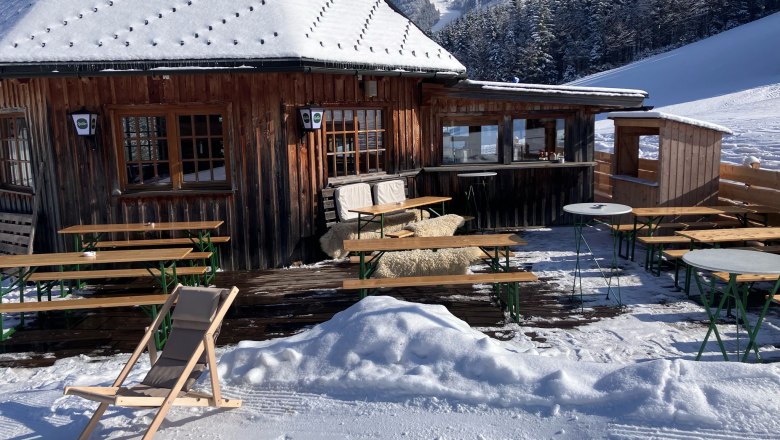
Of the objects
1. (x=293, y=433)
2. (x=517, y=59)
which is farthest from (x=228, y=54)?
(x=517, y=59)

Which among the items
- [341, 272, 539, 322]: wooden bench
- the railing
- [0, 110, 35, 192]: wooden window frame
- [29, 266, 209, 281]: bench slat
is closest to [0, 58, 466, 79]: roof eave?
[0, 110, 35, 192]: wooden window frame

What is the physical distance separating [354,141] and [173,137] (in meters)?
2.90

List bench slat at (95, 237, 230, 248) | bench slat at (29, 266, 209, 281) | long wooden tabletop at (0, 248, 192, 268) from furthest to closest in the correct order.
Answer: bench slat at (95, 237, 230, 248) < long wooden tabletop at (0, 248, 192, 268) < bench slat at (29, 266, 209, 281)

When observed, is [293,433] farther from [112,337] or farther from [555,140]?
[555,140]

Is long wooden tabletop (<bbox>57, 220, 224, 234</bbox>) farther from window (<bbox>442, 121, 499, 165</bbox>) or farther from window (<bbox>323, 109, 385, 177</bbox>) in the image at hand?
window (<bbox>442, 121, 499, 165</bbox>)

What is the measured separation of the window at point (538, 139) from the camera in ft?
40.6

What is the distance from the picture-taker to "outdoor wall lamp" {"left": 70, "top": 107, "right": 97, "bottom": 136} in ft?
29.6

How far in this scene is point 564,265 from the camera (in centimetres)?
960

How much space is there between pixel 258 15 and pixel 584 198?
6.93 meters

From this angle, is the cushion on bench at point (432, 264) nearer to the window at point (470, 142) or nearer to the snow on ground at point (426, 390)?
the snow on ground at point (426, 390)

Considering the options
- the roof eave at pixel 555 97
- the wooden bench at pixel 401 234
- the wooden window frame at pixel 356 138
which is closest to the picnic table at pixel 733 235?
the wooden bench at pixel 401 234

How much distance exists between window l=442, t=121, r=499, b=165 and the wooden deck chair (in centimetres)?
797

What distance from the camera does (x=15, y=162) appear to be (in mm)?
10289

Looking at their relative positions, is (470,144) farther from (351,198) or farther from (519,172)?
(351,198)
